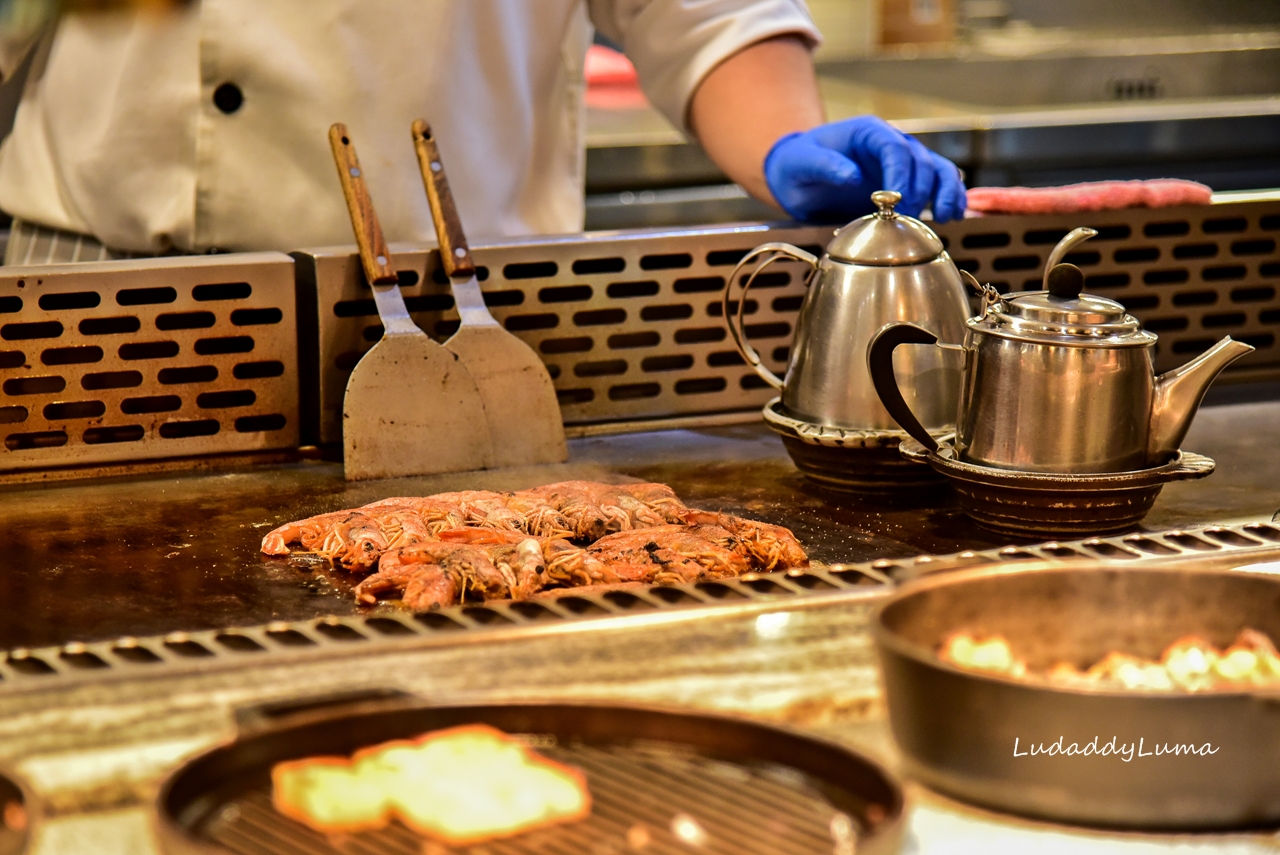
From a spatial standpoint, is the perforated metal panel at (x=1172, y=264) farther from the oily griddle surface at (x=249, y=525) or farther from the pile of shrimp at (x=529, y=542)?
the pile of shrimp at (x=529, y=542)

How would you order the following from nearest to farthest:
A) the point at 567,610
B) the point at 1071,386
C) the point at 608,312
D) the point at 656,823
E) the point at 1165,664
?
the point at 656,823 → the point at 1165,664 → the point at 567,610 → the point at 1071,386 → the point at 608,312

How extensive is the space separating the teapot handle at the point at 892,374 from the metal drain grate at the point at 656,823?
74 centimetres

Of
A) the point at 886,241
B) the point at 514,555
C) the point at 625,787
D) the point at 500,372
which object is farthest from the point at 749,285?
the point at 625,787

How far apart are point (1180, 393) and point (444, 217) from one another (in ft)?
2.74

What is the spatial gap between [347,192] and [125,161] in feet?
1.68

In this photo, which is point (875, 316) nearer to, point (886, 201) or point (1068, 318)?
point (886, 201)

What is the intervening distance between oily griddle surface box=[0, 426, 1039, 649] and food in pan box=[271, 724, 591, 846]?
463mm

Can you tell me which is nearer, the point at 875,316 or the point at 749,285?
the point at 875,316

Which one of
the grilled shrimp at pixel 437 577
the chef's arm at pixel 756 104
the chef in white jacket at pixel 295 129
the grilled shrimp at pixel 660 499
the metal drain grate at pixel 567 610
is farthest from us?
the chef's arm at pixel 756 104

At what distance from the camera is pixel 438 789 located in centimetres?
81

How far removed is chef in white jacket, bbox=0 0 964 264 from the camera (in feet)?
6.81

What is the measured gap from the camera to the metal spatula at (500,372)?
1729 mm

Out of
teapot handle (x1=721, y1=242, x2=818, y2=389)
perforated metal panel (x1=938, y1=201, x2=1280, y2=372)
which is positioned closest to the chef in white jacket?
perforated metal panel (x1=938, y1=201, x2=1280, y2=372)

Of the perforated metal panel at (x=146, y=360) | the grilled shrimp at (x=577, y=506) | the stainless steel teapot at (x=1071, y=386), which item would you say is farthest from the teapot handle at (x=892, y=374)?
the perforated metal panel at (x=146, y=360)
